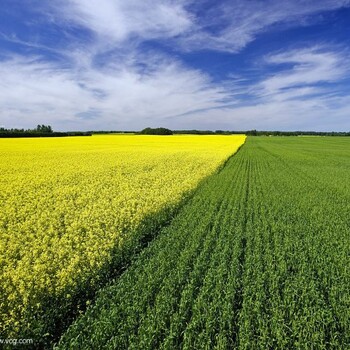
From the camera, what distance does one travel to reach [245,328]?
477cm

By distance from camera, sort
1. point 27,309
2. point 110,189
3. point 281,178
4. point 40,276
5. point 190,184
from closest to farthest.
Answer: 1. point 27,309
2. point 40,276
3. point 110,189
4. point 190,184
5. point 281,178

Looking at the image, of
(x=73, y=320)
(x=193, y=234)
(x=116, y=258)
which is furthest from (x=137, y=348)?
(x=193, y=234)

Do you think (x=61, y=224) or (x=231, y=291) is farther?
(x=61, y=224)

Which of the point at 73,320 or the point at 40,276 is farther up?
the point at 40,276

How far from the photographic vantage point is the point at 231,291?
5785mm

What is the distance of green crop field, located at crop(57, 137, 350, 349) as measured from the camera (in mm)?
4672

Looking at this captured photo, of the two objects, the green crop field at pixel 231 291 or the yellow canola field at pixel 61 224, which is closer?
the green crop field at pixel 231 291

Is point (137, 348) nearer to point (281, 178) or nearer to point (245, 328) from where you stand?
point (245, 328)

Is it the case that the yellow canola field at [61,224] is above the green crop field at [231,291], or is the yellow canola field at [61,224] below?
above

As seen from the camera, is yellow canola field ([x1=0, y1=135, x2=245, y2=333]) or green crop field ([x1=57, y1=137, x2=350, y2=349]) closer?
green crop field ([x1=57, y1=137, x2=350, y2=349])

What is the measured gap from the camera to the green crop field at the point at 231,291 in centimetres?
467

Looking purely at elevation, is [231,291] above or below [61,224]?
below

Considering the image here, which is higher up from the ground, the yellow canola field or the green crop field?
the yellow canola field

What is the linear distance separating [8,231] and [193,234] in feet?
18.0
